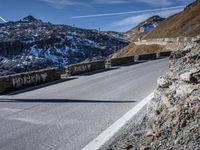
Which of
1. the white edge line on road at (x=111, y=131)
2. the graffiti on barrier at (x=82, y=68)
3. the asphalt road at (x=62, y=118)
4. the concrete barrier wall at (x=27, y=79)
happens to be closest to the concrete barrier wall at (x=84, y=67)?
the graffiti on barrier at (x=82, y=68)

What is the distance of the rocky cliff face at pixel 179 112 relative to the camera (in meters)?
5.25

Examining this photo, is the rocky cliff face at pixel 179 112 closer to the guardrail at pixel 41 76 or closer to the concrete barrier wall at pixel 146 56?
the guardrail at pixel 41 76

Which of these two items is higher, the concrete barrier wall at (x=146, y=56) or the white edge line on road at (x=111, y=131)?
the concrete barrier wall at (x=146, y=56)

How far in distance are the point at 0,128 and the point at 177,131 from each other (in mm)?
4588

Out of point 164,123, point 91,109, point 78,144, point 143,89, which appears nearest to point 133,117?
point 91,109

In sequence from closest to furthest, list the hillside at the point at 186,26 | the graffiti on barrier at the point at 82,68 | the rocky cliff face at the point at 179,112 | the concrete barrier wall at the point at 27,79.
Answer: the rocky cliff face at the point at 179,112 → the concrete barrier wall at the point at 27,79 → the graffiti on barrier at the point at 82,68 → the hillside at the point at 186,26

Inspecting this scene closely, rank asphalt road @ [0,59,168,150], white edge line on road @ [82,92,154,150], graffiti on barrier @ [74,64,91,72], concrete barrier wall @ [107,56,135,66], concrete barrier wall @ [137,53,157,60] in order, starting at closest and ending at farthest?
white edge line on road @ [82,92,154,150] < asphalt road @ [0,59,168,150] < graffiti on barrier @ [74,64,91,72] < concrete barrier wall @ [107,56,135,66] < concrete barrier wall @ [137,53,157,60]

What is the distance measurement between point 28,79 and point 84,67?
869cm

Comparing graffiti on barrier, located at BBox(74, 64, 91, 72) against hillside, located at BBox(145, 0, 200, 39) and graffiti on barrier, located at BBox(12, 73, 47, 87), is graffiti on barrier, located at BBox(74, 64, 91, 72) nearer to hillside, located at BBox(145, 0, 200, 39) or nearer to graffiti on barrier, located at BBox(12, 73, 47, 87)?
graffiti on barrier, located at BBox(12, 73, 47, 87)

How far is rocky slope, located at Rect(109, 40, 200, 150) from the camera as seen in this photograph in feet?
17.3

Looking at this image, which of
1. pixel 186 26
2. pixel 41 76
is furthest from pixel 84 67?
pixel 186 26

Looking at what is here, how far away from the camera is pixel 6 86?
17.9m

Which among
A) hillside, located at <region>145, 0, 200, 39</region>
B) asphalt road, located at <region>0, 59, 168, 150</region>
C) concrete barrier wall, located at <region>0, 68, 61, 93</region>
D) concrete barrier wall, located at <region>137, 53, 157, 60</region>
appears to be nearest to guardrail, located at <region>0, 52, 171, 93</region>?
concrete barrier wall, located at <region>0, 68, 61, 93</region>

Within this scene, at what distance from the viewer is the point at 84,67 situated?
2833cm
